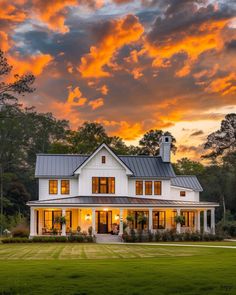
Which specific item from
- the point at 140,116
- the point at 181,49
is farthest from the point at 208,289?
the point at 140,116

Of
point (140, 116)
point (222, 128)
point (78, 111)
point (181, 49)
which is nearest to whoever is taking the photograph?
point (181, 49)

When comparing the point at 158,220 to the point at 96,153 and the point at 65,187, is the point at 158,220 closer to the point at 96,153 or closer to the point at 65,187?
the point at 96,153

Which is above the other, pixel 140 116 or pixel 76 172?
pixel 140 116

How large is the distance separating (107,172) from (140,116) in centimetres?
862

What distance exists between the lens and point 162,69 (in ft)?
150

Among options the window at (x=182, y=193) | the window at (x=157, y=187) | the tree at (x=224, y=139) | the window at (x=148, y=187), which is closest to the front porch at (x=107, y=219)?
the window at (x=157, y=187)

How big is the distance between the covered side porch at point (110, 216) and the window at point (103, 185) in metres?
1.49

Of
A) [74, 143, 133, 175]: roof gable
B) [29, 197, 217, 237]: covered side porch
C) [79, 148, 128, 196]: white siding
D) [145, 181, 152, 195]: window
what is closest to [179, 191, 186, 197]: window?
[29, 197, 217, 237]: covered side porch

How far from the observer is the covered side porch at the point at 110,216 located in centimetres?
4928

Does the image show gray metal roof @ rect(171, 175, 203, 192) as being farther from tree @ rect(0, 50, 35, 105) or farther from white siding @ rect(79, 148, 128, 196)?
tree @ rect(0, 50, 35, 105)

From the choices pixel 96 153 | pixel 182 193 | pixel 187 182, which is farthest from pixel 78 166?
pixel 187 182

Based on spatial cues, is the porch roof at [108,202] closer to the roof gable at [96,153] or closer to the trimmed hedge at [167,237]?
the roof gable at [96,153]

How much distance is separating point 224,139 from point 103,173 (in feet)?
90.2

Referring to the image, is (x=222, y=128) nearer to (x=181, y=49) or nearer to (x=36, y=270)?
(x=181, y=49)
